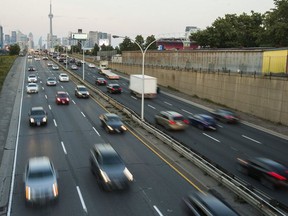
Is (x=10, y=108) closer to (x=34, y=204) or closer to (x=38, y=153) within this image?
(x=38, y=153)

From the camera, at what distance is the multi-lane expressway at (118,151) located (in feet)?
52.7

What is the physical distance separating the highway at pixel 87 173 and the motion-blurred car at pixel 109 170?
43cm

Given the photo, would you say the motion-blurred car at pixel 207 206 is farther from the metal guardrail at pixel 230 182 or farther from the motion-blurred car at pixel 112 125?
the motion-blurred car at pixel 112 125

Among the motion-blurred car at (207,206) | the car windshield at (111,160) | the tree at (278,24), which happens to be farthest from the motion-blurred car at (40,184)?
the tree at (278,24)

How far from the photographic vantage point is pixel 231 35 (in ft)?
283

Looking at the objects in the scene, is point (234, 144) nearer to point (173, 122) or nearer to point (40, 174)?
point (173, 122)

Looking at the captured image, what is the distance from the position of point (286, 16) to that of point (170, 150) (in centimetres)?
4630

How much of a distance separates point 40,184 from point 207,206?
7895 millimetres

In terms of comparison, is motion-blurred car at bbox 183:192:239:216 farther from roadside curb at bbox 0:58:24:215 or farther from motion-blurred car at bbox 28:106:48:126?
motion-blurred car at bbox 28:106:48:126

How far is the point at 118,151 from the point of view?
25016mm

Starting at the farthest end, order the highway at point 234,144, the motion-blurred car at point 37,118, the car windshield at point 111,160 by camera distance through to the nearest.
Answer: the motion-blurred car at point 37,118 < the highway at point 234,144 < the car windshield at point 111,160

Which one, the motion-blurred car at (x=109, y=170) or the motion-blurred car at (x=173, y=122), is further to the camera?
the motion-blurred car at (x=173, y=122)

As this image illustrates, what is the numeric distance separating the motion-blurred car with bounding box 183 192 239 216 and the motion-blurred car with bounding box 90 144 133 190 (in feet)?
13.7

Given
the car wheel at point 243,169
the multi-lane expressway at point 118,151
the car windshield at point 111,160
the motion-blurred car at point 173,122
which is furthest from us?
the motion-blurred car at point 173,122
